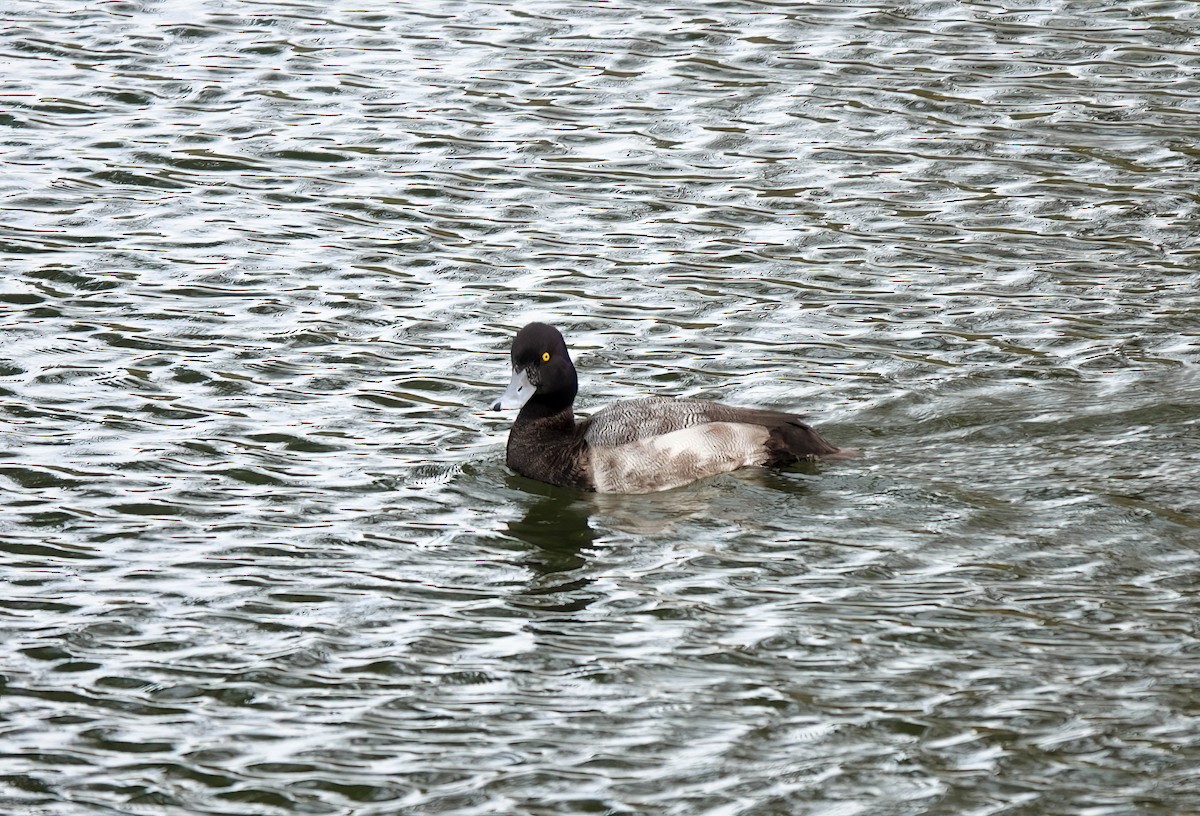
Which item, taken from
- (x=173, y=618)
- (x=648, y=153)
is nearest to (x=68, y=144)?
(x=648, y=153)

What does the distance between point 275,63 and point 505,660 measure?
11.4m

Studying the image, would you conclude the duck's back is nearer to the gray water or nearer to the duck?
the duck

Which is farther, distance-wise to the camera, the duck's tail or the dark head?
the dark head

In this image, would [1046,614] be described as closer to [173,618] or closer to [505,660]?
[505,660]

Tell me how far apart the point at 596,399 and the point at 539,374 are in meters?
1.07

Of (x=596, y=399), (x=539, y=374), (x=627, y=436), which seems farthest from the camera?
(x=596, y=399)

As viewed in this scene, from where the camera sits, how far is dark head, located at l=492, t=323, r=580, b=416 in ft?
38.9

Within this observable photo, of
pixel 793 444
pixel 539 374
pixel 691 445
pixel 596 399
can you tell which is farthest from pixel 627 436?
pixel 596 399

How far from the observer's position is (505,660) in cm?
913

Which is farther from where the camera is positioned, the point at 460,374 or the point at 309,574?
the point at 460,374

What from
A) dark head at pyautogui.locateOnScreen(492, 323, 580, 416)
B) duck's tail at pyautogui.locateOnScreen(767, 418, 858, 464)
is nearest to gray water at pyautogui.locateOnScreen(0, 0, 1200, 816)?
duck's tail at pyautogui.locateOnScreen(767, 418, 858, 464)

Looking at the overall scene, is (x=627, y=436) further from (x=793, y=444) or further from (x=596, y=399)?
(x=596, y=399)

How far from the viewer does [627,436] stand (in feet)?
38.2

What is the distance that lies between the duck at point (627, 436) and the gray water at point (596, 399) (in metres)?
0.16
